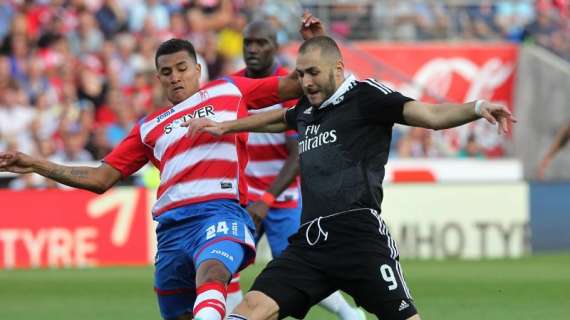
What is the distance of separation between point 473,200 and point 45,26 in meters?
8.00

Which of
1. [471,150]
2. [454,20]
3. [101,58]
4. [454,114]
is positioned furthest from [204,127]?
[454,20]

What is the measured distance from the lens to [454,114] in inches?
259

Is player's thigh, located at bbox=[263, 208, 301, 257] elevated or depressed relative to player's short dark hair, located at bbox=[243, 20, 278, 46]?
depressed

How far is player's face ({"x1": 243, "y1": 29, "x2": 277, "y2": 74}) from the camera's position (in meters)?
10.2

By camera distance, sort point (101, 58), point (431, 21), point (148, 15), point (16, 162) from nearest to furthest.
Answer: point (16, 162), point (101, 58), point (148, 15), point (431, 21)

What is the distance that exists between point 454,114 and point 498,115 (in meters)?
0.31

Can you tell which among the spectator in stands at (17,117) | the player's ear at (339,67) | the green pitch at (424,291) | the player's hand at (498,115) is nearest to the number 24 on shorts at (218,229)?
the player's ear at (339,67)

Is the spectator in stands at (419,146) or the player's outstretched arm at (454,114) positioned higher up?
the player's outstretched arm at (454,114)

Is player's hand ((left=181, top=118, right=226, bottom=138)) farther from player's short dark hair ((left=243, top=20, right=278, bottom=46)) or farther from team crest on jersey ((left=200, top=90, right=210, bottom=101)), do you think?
player's short dark hair ((left=243, top=20, right=278, bottom=46))

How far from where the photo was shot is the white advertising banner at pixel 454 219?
19266 millimetres

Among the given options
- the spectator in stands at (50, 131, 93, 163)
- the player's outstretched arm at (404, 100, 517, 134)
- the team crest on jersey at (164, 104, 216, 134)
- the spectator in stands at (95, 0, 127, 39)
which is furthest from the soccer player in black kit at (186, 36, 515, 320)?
the spectator in stands at (95, 0, 127, 39)

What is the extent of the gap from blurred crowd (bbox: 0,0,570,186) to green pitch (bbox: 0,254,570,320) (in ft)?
11.5

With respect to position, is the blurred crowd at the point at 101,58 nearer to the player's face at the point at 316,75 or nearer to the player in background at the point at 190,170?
the player in background at the point at 190,170

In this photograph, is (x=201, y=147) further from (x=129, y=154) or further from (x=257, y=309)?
(x=257, y=309)
